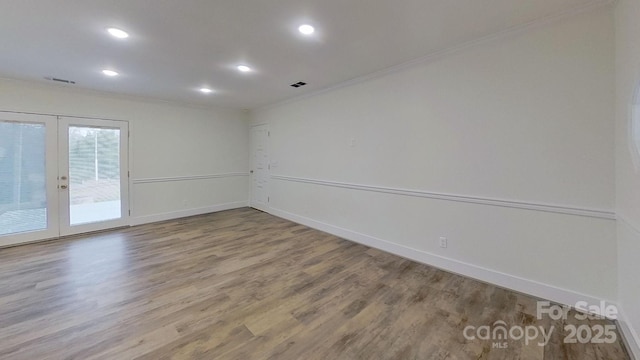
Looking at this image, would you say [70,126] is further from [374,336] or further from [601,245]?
[601,245]

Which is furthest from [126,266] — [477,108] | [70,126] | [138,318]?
[477,108]

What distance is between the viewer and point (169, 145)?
5547 millimetres

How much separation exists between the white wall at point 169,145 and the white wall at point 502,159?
3584 millimetres

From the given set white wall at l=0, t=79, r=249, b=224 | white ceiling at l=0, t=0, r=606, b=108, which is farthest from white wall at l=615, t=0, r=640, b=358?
white wall at l=0, t=79, r=249, b=224

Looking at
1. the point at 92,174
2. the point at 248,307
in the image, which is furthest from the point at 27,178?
the point at 248,307

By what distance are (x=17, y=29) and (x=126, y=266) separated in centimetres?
266

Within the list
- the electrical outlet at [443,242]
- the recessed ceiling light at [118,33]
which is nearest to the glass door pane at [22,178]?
the recessed ceiling light at [118,33]

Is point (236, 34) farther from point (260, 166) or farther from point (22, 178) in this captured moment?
point (22, 178)

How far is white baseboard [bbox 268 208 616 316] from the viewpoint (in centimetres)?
232

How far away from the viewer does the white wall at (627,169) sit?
1700 mm

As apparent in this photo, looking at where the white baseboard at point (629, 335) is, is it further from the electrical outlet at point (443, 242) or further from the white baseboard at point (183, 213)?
the white baseboard at point (183, 213)

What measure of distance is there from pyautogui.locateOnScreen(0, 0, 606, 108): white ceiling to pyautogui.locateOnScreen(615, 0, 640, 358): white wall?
0.45 meters

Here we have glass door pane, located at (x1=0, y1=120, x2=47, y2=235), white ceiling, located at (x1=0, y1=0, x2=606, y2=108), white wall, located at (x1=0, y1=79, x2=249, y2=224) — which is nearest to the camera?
white ceiling, located at (x1=0, y1=0, x2=606, y2=108)

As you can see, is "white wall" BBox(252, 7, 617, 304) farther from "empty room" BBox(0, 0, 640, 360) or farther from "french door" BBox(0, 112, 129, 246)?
"french door" BBox(0, 112, 129, 246)
